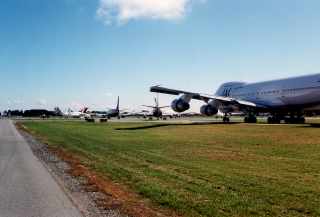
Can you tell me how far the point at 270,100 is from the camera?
52.9m

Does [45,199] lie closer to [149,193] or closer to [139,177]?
[149,193]

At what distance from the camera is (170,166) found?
1606 centimetres

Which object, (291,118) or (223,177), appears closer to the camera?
(223,177)

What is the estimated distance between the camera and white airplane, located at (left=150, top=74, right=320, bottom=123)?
156 feet

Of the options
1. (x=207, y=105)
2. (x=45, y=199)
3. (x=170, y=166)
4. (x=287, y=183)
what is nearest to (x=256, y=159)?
(x=170, y=166)

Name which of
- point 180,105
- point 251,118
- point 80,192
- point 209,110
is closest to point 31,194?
point 80,192

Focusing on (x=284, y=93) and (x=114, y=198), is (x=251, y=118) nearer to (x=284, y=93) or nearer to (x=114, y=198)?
(x=284, y=93)

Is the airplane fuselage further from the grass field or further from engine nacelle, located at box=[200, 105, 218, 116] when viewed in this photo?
the grass field

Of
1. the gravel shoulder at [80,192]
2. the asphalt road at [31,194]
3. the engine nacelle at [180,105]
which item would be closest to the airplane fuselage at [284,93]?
the engine nacelle at [180,105]

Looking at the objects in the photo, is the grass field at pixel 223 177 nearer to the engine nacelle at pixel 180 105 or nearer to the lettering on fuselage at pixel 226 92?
the engine nacelle at pixel 180 105

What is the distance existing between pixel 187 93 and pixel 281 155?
107 ft

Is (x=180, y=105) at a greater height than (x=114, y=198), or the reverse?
(x=180, y=105)

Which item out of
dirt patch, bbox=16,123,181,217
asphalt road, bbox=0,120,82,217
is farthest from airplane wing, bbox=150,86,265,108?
dirt patch, bbox=16,123,181,217

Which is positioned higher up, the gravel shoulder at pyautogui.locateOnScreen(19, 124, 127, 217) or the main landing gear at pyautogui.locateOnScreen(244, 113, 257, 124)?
the main landing gear at pyautogui.locateOnScreen(244, 113, 257, 124)
